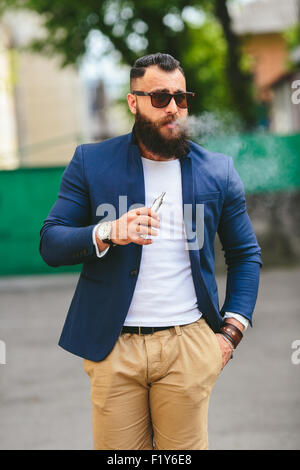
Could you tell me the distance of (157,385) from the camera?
2.27m

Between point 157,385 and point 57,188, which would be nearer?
point 157,385

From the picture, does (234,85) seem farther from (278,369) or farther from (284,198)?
(278,369)

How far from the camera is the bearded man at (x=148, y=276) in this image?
2.21 m

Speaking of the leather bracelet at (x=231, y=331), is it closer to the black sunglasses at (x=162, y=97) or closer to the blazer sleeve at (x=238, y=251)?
the blazer sleeve at (x=238, y=251)

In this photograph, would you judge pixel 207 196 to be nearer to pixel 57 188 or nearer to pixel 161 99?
pixel 161 99

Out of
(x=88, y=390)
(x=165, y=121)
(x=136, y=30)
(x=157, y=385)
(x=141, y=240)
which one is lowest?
(x=88, y=390)

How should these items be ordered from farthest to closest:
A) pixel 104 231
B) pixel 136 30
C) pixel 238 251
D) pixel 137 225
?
pixel 136 30 < pixel 238 251 < pixel 104 231 < pixel 137 225

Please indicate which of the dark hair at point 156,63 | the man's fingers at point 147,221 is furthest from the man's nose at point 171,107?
the man's fingers at point 147,221

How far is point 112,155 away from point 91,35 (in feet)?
52.9

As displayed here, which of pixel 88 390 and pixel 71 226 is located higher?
pixel 71 226

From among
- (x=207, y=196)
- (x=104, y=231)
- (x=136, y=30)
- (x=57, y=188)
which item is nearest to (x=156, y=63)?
(x=207, y=196)

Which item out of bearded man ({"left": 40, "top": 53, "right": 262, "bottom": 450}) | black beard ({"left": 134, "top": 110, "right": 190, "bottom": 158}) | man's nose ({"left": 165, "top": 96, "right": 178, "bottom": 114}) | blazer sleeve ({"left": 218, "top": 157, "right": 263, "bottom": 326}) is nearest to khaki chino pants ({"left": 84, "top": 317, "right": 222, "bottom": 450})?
bearded man ({"left": 40, "top": 53, "right": 262, "bottom": 450})

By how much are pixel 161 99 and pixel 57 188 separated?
8.33 meters

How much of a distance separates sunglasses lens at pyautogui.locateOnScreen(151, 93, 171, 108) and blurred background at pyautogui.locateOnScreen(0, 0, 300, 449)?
258 cm
